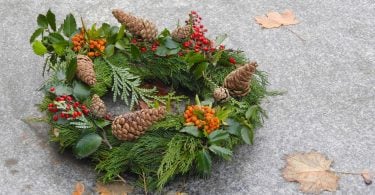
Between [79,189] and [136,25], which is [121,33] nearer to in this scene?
[136,25]

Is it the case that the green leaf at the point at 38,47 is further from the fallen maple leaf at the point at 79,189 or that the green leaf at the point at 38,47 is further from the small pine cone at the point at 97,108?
the fallen maple leaf at the point at 79,189

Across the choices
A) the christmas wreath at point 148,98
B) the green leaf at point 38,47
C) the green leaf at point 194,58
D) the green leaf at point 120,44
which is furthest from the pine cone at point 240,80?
the green leaf at point 38,47

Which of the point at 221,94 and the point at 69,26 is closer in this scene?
the point at 221,94

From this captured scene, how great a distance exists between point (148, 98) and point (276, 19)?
73 centimetres

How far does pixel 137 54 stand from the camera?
1.78 m

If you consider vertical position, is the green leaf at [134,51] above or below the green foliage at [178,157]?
above

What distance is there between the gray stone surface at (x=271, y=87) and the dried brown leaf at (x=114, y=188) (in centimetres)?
4

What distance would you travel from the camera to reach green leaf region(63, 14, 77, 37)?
1.83 m

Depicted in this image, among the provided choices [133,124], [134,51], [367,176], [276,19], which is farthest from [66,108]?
[276,19]

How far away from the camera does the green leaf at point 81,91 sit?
1654 mm

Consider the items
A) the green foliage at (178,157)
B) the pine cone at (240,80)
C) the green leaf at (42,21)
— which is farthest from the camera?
the green leaf at (42,21)

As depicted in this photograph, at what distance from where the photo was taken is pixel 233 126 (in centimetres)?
161

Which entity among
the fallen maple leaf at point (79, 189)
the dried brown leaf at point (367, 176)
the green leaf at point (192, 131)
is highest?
the green leaf at point (192, 131)

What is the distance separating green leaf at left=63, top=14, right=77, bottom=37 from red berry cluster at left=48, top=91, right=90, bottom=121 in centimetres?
30
